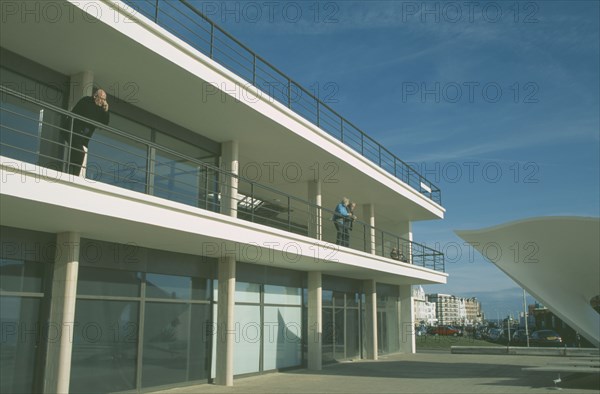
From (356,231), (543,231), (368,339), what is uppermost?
(356,231)

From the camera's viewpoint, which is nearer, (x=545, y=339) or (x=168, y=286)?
(x=168, y=286)

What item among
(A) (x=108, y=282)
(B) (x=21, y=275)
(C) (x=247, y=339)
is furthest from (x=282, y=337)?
(B) (x=21, y=275)

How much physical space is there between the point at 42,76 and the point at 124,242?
12.1ft

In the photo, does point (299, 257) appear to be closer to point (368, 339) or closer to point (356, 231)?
point (368, 339)

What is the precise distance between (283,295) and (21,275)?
8.81 meters

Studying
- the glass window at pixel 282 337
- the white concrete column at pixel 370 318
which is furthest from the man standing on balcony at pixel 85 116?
the white concrete column at pixel 370 318

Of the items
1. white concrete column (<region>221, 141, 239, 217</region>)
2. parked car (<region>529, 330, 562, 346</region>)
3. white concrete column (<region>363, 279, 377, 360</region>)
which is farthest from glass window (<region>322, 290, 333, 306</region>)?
parked car (<region>529, 330, 562, 346</region>)

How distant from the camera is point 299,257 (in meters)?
15.4

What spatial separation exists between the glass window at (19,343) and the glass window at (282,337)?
291 inches

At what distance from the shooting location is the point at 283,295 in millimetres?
17672

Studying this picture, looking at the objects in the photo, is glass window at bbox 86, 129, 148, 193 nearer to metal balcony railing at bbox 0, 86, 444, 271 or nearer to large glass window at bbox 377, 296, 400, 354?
metal balcony railing at bbox 0, 86, 444, 271

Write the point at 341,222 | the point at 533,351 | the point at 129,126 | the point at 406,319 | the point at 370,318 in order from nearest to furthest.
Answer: the point at 129,126 < the point at 341,222 < the point at 370,318 < the point at 533,351 < the point at 406,319

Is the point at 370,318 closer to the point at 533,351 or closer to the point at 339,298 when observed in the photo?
the point at 339,298

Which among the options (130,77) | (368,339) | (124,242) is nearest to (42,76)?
(130,77)
